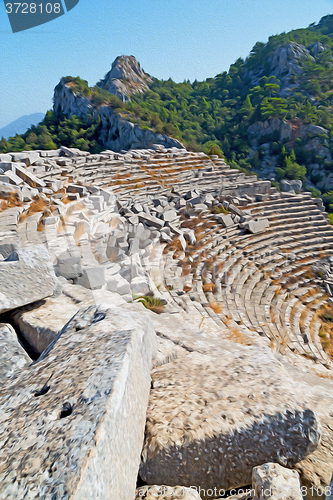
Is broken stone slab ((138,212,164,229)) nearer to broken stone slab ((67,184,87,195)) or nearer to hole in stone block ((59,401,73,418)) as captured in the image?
broken stone slab ((67,184,87,195))

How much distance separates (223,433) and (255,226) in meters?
10.3

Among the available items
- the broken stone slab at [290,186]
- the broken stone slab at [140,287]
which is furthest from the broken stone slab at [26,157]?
the broken stone slab at [290,186]

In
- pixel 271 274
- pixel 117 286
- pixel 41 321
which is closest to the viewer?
pixel 41 321

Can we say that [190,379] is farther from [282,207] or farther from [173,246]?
[282,207]

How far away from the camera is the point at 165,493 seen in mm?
1180

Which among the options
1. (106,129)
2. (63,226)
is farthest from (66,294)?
(106,129)

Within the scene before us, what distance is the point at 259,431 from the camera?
53.9 inches

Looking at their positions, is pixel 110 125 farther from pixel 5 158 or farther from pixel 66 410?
pixel 66 410

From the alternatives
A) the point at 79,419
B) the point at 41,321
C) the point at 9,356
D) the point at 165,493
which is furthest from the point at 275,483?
the point at 41,321

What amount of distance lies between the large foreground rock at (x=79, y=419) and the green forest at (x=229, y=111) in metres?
18.5

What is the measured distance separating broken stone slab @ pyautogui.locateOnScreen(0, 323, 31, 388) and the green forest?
18.4 meters

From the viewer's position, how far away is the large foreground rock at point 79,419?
912 mm

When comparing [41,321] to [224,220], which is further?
[224,220]

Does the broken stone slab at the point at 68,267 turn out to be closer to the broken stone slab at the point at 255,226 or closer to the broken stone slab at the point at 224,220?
the broken stone slab at the point at 224,220
